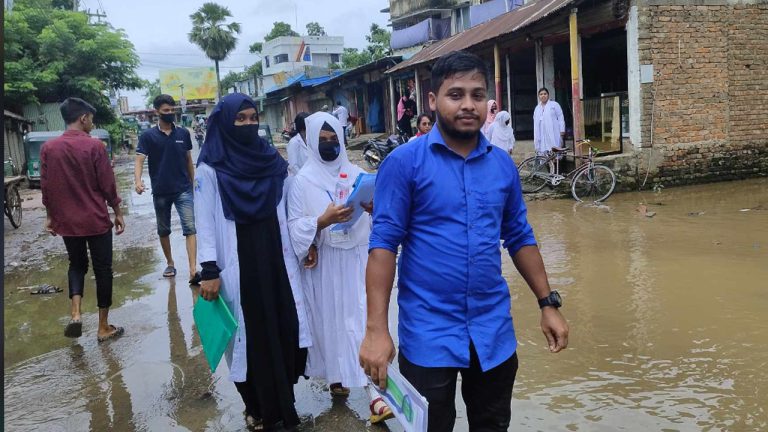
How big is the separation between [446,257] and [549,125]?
999 cm

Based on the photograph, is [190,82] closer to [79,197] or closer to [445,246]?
[79,197]

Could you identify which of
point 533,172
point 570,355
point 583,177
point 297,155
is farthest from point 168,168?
point 533,172

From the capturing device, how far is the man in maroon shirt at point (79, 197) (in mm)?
4590

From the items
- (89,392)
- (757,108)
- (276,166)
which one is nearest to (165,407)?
(89,392)

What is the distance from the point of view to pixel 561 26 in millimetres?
12273

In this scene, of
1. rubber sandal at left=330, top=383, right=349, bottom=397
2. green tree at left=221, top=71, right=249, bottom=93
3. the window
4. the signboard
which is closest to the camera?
rubber sandal at left=330, top=383, right=349, bottom=397

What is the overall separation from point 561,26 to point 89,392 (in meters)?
11.1

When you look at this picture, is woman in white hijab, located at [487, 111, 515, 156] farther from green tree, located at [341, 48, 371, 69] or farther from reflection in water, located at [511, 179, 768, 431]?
green tree, located at [341, 48, 371, 69]

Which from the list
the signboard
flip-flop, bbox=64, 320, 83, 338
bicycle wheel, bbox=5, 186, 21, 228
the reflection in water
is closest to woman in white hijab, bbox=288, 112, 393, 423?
the reflection in water

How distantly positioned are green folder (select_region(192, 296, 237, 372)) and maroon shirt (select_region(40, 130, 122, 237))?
1.86 m

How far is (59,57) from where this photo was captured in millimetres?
24734

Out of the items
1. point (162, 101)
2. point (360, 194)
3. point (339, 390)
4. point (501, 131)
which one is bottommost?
point (339, 390)

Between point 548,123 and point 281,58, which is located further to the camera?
point 281,58

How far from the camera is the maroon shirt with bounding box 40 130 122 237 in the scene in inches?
181
